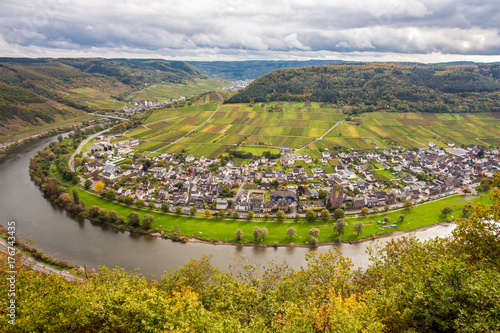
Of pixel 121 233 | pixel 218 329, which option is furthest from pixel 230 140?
pixel 218 329

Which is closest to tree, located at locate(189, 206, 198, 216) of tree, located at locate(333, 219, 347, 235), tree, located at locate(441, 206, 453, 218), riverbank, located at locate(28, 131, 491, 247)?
riverbank, located at locate(28, 131, 491, 247)

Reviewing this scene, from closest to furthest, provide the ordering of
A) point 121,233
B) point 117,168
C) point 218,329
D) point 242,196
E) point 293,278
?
1. point 218,329
2. point 293,278
3. point 121,233
4. point 242,196
5. point 117,168

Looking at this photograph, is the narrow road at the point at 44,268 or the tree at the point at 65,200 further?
the tree at the point at 65,200

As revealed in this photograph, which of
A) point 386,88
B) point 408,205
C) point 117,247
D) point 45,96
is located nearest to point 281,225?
point 408,205

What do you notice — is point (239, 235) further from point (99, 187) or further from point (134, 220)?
point (99, 187)

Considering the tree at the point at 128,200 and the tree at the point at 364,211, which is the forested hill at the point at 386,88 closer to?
the tree at the point at 364,211

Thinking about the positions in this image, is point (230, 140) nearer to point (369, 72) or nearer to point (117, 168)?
point (117, 168)

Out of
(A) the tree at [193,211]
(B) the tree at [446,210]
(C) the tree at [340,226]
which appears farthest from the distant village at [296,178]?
(C) the tree at [340,226]
